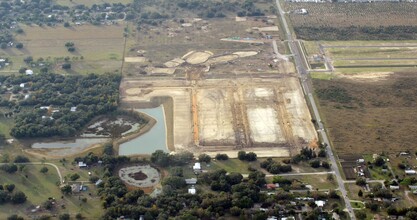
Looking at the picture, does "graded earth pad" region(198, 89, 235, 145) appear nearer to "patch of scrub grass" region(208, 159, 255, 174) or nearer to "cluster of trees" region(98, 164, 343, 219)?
"patch of scrub grass" region(208, 159, 255, 174)

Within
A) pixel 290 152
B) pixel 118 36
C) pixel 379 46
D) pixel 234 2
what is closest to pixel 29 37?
pixel 118 36

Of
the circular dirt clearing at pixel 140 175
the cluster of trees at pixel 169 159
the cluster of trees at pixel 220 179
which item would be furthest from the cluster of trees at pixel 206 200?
the cluster of trees at pixel 169 159

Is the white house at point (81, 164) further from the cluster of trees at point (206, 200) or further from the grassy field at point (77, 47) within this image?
the grassy field at point (77, 47)

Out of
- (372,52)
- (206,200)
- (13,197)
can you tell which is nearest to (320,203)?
(206,200)

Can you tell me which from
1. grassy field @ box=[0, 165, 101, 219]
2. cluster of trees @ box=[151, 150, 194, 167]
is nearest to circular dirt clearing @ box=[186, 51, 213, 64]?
cluster of trees @ box=[151, 150, 194, 167]

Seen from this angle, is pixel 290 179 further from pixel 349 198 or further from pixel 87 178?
pixel 87 178
